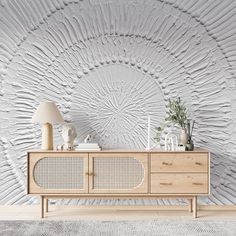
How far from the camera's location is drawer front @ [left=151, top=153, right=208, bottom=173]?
347cm

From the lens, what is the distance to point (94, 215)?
3611 millimetres

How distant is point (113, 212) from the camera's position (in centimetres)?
371

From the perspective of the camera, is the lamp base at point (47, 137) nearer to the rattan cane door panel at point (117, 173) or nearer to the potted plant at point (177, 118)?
the rattan cane door panel at point (117, 173)

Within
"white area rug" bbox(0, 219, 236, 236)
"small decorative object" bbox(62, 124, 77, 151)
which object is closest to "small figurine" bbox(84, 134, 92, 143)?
"small decorative object" bbox(62, 124, 77, 151)

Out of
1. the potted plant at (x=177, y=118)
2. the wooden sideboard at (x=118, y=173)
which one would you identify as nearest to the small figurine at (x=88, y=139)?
the wooden sideboard at (x=118, y=173)

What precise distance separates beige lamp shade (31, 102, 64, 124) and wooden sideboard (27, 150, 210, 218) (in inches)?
10.4

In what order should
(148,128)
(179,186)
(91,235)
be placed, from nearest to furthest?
(91,235), (179,186), (148,128)

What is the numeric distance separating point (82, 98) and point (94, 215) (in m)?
1.07

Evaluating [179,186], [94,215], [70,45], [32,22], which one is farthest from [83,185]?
[32,22]

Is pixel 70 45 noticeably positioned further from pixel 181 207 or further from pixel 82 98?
pixel 181 207

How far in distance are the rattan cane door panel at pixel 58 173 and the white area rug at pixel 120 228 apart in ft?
0.93

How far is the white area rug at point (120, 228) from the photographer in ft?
9.87

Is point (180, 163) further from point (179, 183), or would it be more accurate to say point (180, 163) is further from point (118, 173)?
point (118, 173)

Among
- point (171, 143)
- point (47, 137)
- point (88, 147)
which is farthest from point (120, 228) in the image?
point (47, 137)
